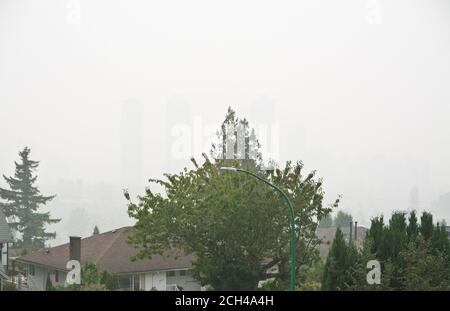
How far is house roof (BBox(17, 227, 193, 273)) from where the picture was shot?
44.2 metres

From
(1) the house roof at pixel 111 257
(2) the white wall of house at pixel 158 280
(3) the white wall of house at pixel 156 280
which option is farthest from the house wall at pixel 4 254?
(3) the white wall of house at pixel 156 280

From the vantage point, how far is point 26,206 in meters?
94.2

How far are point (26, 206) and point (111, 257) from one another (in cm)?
5364

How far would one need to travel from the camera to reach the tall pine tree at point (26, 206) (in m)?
93.1

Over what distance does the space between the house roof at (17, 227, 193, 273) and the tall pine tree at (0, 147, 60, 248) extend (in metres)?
42.2

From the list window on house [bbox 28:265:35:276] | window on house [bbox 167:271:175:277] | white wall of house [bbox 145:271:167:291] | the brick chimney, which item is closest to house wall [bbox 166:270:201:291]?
window on house [bbox 167:271:175:277]

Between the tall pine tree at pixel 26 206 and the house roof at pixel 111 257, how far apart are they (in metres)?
42.2

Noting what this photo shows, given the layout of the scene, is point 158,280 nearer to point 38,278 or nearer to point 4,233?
point 38,278

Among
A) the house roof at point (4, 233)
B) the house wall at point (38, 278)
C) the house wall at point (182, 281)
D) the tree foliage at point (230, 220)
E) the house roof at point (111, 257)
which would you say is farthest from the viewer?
the house roof at point (4, 233)

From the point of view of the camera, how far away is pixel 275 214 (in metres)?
35.7

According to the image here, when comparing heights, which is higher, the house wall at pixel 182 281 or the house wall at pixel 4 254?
the house wall at pixel 4 254

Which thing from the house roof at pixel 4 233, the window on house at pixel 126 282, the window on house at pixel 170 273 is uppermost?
the house roof at pixel 4 233

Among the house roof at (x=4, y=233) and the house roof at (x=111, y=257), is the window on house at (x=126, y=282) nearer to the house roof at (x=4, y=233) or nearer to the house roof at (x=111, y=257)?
the house roof at (x=111, y=257)
